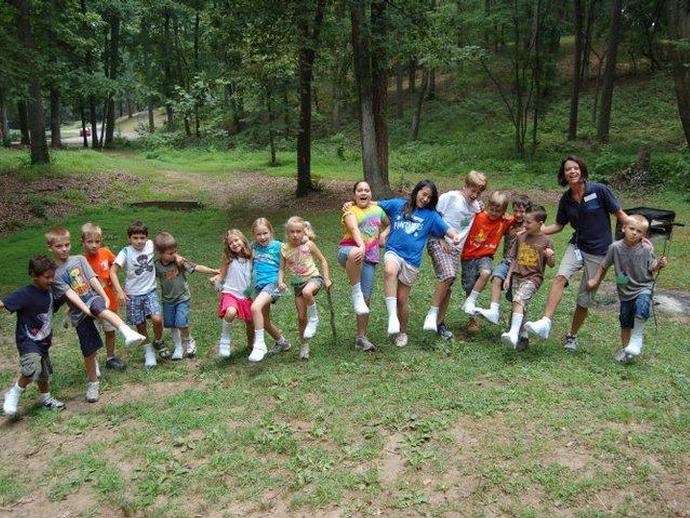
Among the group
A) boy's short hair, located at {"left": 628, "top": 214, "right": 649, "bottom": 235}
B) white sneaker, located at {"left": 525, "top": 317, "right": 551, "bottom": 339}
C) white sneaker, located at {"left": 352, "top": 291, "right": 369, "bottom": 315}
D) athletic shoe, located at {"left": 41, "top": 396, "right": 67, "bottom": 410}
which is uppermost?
boy's short hair, located at {"left": 628, "top": 214, "right": 649, "bottom": 235}

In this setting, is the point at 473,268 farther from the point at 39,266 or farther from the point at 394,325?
the point at 39,266

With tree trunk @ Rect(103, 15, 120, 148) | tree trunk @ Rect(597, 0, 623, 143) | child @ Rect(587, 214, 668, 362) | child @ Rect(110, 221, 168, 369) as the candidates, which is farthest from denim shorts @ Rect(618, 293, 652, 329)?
tree trunk @ Rect(103, 15, 120, 148)

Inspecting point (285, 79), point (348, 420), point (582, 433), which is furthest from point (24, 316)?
point (285, 79)

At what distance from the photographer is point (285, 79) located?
15320 millimetres

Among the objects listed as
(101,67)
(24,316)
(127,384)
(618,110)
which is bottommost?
(127,384)

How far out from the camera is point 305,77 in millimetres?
15297

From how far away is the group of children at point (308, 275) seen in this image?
211 inches

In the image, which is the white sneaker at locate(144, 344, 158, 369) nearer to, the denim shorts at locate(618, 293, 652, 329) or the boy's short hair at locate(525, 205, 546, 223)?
the boy's short hair at locate(525, 205, 546, 223)

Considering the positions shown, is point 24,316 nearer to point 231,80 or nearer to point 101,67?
point 231,80

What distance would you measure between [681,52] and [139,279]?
14632mm

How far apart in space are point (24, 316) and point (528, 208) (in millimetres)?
4987

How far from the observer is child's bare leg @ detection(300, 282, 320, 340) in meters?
5.74

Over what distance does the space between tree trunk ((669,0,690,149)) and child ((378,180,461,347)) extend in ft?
35.0

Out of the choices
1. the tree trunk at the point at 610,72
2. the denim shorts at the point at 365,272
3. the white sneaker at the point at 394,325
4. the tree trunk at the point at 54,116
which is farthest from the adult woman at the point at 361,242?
the tree trunk at the point at 54,116
